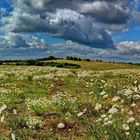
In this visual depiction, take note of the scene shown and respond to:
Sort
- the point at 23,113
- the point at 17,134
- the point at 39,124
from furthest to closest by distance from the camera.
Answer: the point at 23,113, the point at 39,124, the point at 17,134

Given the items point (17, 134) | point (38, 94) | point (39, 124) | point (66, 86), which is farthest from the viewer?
point (66, 86)

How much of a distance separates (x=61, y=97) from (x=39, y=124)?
7.73 metres

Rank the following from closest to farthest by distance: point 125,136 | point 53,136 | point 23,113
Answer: point 125,136, point 53,136, point 23,113

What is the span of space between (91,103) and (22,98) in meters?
4.96

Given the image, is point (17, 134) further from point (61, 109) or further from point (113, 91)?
point (113, 91)

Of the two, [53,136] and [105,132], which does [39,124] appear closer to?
[53,136]

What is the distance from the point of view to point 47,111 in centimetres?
2230

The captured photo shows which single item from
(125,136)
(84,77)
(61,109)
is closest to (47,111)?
(61,109)

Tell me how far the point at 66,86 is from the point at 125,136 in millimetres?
22541

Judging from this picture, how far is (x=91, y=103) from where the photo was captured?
2438cm

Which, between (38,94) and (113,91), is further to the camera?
(38,94)

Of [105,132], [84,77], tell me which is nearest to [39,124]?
[105,132]

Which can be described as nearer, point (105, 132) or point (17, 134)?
point (105, 132)

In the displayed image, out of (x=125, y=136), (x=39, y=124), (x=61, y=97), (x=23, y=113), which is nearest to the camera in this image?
(x=125, y=136)
